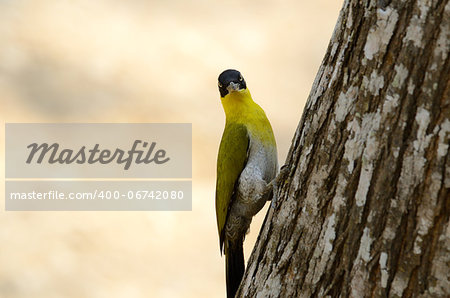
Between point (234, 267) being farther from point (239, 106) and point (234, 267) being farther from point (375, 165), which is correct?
point (375, 165)

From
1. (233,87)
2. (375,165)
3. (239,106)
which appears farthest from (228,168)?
(375,165)

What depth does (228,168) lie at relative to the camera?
147 inches

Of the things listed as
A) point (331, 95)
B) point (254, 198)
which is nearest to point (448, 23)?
point (331, 95)

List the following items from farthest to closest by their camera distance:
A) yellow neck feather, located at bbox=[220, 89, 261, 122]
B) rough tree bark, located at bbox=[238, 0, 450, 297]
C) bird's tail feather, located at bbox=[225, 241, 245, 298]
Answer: yellow neck feather, located at bbox=[220, 89, 261, 122] < bird's tail feather, located at bbox=[225, 241, 245, 298] < rough tree bark, located at bbox=[238, 0, 450, 297]

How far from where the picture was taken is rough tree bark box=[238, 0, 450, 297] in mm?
1837

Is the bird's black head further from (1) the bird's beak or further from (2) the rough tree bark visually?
(2) the rough tree bark

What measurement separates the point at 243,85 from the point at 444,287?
8.08 ft

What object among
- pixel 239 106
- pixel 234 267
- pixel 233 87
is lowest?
pixel 234 267

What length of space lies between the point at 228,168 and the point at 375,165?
184cm

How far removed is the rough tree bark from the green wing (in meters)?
1.44

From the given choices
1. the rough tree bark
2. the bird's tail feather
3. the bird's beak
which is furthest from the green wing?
the rough tree bark

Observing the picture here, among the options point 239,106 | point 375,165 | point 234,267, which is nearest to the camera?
point 375,165

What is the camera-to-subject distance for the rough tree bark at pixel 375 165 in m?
1.84

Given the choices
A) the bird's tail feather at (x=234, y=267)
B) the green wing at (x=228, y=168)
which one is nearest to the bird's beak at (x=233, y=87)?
the green wing at (x=228, y=168)
